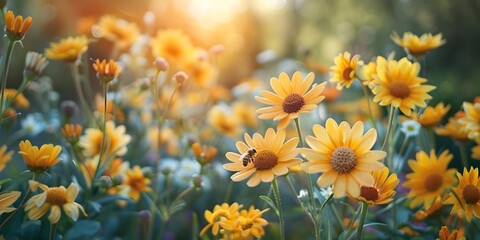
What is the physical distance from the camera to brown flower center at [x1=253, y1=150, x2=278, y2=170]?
111 cm

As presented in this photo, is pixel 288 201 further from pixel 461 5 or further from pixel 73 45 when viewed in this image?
pixel 461 5

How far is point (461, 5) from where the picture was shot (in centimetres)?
475

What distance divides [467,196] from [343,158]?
1.15 ft

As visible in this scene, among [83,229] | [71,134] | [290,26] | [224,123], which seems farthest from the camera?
[290,26]

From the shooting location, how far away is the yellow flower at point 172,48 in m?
2.10

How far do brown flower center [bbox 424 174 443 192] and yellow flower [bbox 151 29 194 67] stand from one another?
1115mm

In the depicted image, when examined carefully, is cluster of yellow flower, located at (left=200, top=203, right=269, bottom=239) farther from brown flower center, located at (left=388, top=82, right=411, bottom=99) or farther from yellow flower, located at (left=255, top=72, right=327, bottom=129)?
brown flower center, located at (left=388, top=82, right=411, bottom=99)

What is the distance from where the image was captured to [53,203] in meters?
1.14

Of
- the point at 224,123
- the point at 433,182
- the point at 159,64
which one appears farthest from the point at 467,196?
the point at 224,123

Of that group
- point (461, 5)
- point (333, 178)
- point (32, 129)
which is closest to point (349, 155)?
point (333, 178)

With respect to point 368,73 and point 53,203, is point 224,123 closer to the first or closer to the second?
point 368,73

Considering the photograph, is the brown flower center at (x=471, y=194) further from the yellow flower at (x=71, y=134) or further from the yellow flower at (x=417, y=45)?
the yellow flower at (x=71, y=134)

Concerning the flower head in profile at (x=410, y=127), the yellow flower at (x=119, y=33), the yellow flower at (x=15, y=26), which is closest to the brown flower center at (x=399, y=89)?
the flower head in profile at (x=410, y=127)

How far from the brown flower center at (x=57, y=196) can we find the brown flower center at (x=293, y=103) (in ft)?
1.70
